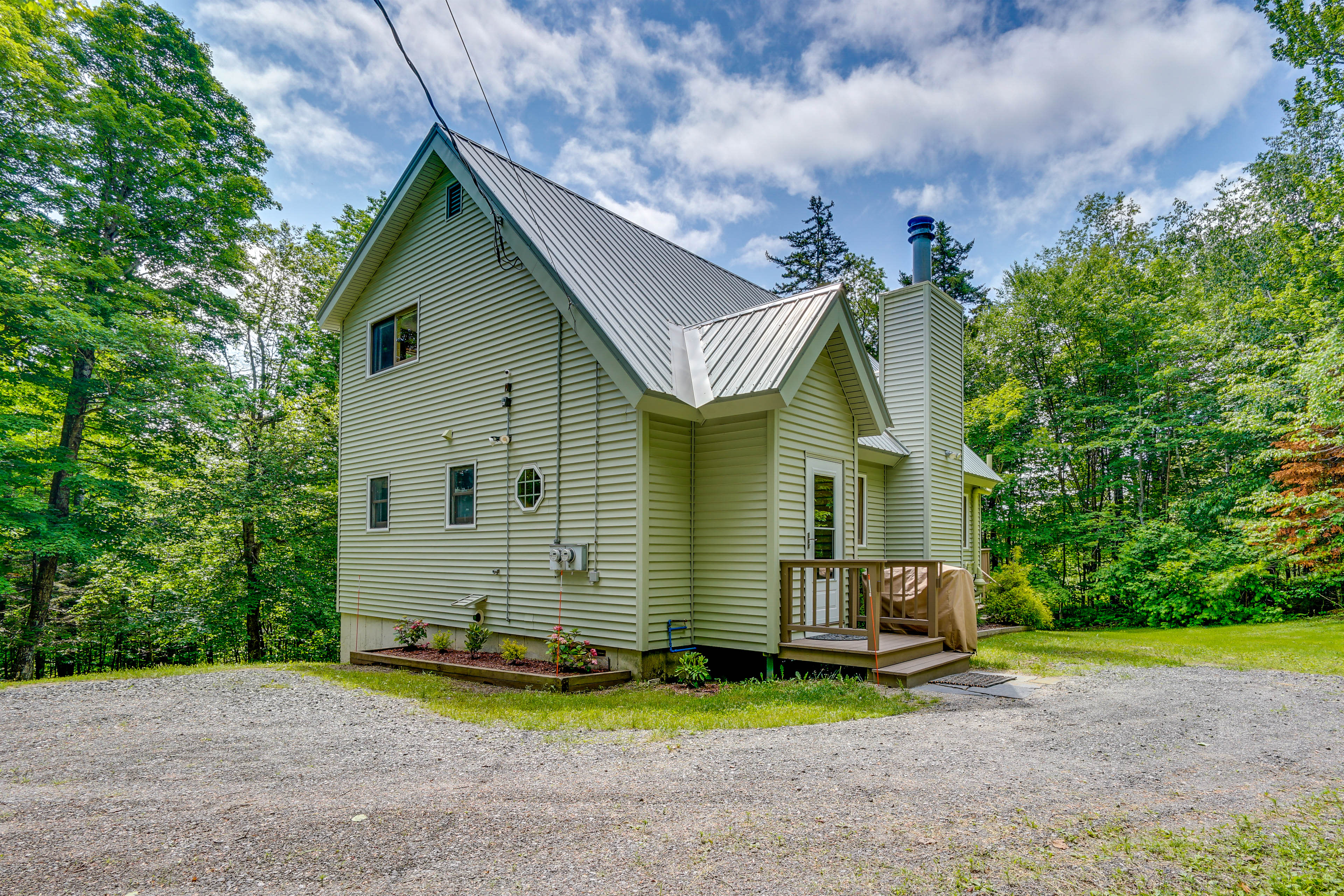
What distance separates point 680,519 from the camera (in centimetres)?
833

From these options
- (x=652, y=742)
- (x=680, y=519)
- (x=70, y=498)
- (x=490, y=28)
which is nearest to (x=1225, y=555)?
(x=680, y=519)

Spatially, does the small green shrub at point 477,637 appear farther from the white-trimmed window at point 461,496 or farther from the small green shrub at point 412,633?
the white-trimmed window at point 461,496

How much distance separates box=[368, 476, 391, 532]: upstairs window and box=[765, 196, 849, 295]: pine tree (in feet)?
72.0

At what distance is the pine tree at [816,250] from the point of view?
98.5ft

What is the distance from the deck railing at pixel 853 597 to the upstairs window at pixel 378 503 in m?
7.39

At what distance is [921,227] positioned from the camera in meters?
13.2

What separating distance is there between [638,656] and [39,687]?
7124 millimetres

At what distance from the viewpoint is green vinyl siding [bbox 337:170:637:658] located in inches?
322

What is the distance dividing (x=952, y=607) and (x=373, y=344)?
35.0 feet

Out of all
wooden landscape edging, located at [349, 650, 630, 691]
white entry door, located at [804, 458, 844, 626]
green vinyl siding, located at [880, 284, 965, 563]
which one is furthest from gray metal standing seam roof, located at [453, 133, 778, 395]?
wooden landscape edging, located at [349, 650, 630, 691]

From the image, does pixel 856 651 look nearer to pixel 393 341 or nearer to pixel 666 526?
pixel 666 526

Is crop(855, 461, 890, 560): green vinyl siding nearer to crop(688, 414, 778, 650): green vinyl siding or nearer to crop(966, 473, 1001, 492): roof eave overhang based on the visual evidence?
crop(966, 473, 1001, 492): roof eave overhang

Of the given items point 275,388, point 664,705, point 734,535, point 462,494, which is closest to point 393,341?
point 462,494

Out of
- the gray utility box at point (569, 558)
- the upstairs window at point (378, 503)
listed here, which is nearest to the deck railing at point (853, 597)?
the gray utility box at point (569, 558)
